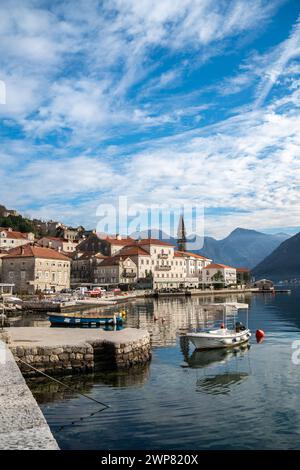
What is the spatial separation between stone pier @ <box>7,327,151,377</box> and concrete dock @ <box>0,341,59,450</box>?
6308mm

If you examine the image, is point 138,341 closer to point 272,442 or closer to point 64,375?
point 64,375

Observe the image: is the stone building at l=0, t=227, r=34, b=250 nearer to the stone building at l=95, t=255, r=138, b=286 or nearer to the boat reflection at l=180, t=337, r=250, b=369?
the stone building at l=95, t=255, r=138, b=286

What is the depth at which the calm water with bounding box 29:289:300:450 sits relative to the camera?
12.9 meters

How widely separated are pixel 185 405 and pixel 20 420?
7586 mm

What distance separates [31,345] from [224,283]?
12847cm

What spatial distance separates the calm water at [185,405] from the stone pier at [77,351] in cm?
89

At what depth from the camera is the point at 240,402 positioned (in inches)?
655

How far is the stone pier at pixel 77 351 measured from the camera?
2125 cm

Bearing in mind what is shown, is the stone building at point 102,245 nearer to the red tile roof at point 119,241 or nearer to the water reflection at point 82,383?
the red tile roof at point 119,241

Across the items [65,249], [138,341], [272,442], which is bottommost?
[272,442]

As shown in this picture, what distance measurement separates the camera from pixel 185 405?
16250mm

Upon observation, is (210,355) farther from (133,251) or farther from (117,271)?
(133,251)

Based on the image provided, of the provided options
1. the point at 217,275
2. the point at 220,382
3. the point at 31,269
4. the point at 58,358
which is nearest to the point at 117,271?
the point at 31,269
